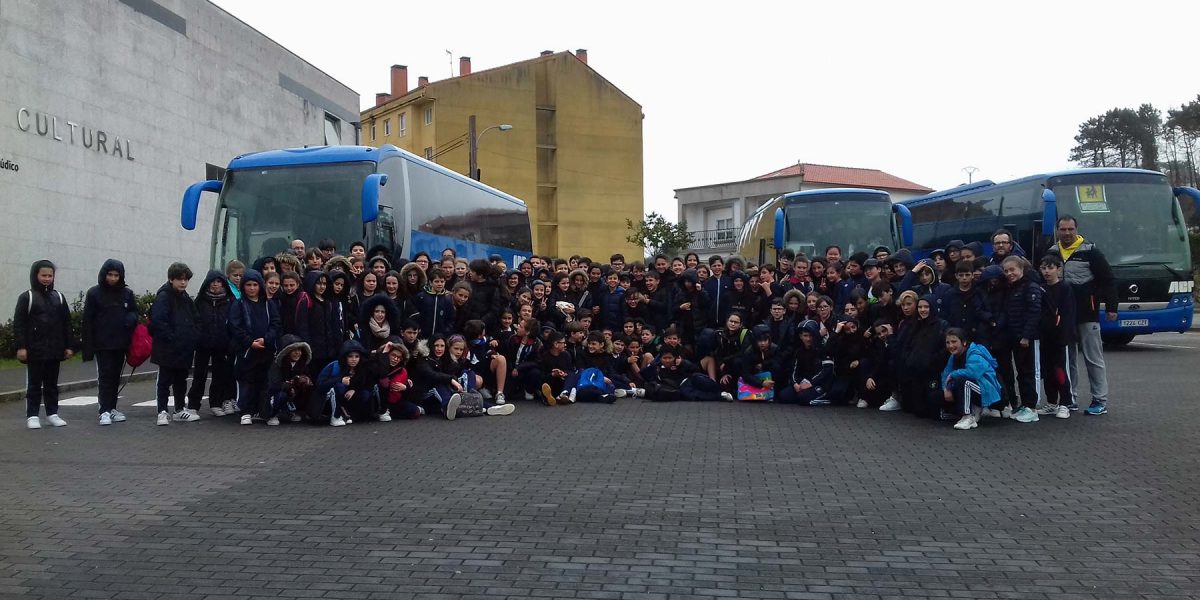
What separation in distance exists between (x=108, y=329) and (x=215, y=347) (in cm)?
107

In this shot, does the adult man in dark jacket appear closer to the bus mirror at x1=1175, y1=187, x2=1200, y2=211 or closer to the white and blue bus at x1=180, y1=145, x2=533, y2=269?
the white and blue bus at x1=180, y1=145, x2=533, y2=269

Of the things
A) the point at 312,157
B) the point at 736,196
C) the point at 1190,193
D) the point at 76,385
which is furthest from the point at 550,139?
the point at 76,385

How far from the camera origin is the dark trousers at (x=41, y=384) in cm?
980

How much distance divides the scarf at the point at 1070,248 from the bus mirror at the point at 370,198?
8751mm

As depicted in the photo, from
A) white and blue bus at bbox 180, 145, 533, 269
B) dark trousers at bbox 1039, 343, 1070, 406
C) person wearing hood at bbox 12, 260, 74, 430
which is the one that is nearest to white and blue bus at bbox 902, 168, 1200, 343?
dark trousers at bbox 1039, 343, 1070, 406

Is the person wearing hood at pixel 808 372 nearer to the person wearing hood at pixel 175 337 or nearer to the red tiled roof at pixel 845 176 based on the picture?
the person wearing hood at pixel 175 337

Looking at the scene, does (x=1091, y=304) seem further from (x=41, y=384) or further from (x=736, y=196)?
(x=736, y=196)

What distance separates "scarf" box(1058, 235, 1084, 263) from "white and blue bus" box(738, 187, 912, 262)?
8301 millimetres

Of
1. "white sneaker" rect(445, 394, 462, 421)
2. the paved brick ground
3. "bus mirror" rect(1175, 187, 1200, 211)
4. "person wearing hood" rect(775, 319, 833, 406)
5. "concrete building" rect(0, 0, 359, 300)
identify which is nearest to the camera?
the paved brick ground

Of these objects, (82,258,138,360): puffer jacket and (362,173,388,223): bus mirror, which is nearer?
(82,258,138,360): puffer jacket

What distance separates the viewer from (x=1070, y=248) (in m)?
10.2

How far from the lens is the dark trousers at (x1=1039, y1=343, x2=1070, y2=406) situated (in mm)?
9750

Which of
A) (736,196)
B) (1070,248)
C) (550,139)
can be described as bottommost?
(1070,248)

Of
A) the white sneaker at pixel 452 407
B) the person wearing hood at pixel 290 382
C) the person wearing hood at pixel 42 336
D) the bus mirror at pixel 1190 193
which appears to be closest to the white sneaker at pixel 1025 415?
the white sneaker at pixel 452 407
